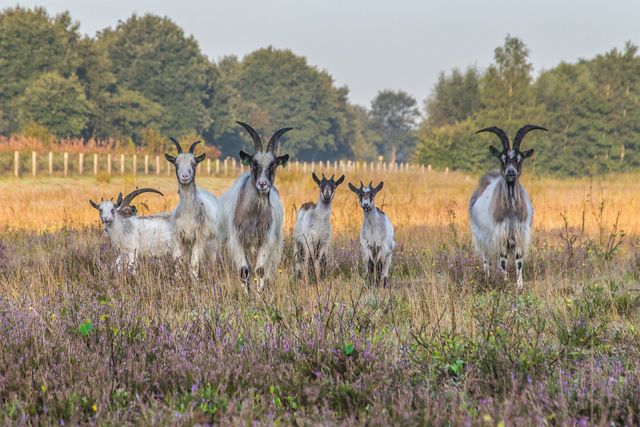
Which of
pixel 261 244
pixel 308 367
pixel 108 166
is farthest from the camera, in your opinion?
pixel 108 166

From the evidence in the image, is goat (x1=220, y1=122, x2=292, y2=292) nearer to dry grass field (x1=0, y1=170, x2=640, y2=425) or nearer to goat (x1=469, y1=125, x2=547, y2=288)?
dry grass field (x1=0, y1=170, x2=640, y2=425)

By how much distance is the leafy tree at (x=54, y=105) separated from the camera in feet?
185

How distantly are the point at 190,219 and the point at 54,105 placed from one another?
51.4 m

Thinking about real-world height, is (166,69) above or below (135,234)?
above

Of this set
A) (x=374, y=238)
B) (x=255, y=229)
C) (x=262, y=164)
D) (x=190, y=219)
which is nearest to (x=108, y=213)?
(x=190, y=219)

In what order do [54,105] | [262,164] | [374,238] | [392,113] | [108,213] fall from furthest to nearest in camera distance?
[392,113] < [54,105] < [108,213] < [374,238] < [262,164]

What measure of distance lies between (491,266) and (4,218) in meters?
11.2

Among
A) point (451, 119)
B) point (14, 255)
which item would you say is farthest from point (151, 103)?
point (14, 255)

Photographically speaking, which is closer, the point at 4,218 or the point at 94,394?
the point at 94,394

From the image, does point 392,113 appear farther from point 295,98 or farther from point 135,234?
point 135,234

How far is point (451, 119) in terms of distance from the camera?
77125 millimetres

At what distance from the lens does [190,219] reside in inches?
385

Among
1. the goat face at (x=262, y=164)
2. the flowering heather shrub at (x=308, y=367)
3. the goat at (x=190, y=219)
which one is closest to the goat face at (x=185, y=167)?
the goat at (x=190, y=219)

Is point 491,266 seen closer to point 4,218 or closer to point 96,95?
point 4,218
